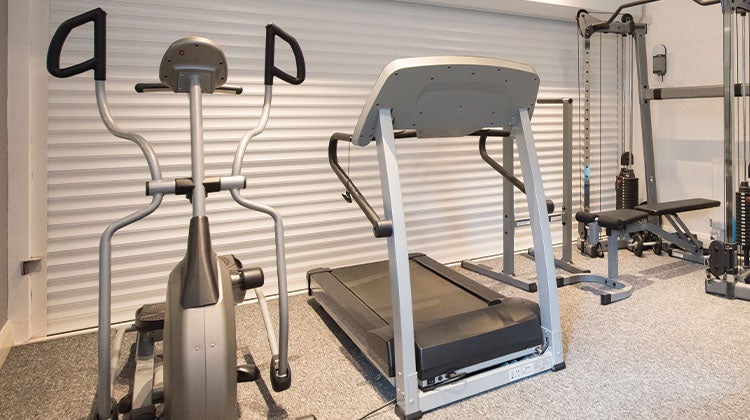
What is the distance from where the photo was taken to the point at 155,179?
1.66 meters

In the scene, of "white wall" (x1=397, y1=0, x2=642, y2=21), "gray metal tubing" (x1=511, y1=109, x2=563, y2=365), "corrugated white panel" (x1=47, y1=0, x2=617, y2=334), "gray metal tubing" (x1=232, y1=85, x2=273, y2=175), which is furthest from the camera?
"white wall" (x1=397, y1=0, x2=642, y2=21)

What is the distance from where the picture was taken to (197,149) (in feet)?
5.47

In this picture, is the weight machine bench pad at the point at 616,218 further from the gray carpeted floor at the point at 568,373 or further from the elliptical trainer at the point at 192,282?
the elliptical trainer at the point at 192,282

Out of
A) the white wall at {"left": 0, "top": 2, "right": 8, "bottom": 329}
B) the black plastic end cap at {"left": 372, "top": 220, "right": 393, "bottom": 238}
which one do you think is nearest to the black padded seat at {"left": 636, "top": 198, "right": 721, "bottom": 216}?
the black plastic end cap at {"left": 372, "top": 220, "right": 393, "bottom": 238}

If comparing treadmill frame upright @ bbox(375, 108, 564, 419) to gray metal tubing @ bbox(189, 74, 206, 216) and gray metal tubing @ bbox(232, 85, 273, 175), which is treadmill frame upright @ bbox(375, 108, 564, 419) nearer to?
gray metal tubing @ bbox(232, 85, 273, 175)

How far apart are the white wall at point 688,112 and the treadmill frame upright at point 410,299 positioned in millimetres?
3099

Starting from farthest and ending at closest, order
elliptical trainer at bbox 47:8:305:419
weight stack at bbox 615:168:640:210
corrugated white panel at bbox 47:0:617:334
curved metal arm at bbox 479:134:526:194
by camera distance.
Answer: weight stack at bbox 615:168:640:210 < corrugated white panel at bbox 47:0:617:334 < curved metal arm at bbox 479:134:526:194 < elliptical trainer at bbox 47:8:305:419

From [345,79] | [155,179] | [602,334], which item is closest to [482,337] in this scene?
[602,334]

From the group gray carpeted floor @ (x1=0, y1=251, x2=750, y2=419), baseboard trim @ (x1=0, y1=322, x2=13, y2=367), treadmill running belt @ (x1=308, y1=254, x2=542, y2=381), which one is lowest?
gray carpeted floor @ (x1=0, y1=251, x2=750, y2=419)

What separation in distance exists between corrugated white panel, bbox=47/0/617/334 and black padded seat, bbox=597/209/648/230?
3.62ft

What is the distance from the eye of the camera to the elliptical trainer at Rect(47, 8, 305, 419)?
150cm

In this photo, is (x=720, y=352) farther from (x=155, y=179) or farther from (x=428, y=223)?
(x=155, y=179)

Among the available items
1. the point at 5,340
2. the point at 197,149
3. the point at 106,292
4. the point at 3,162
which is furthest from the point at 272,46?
the point at 5,340

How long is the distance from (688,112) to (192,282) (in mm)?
4823
